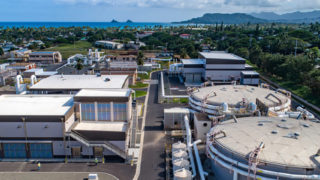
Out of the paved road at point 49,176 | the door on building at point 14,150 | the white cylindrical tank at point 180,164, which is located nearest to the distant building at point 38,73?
the door on building at point 14,150

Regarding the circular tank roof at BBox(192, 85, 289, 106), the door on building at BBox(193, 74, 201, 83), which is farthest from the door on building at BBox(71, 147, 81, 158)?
the door on building at BBox(193, 74, 201, 83)

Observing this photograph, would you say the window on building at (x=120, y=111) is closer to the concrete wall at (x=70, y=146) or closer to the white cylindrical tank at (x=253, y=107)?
the concrete wall at (x=70, y=146)

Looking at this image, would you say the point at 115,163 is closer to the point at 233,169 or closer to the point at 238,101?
the point at 233,169

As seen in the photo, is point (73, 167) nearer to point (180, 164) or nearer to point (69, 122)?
point (69, 122)

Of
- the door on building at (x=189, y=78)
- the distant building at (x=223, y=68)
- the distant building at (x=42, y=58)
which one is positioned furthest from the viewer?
the distant building at (x=42, y=58)

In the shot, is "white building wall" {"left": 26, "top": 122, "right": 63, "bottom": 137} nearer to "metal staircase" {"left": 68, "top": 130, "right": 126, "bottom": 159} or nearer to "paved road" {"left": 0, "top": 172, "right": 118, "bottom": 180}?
"metal staircase" {"left": 68, "top": 130, "right": 126, "bottom": 159}

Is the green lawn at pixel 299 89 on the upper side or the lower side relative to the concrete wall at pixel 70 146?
upper

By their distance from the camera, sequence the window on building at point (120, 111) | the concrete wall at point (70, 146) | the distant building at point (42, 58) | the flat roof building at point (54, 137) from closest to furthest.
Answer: the flat roof building at point (54, 137), the concrete wall at point (70, 146), the window on building at point (120, 111), the distant building at point (42, 58)
